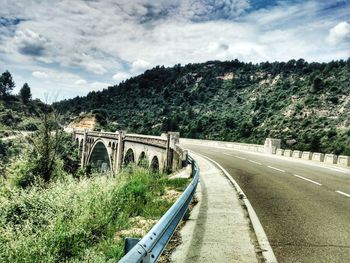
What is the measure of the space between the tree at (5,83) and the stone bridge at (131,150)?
240 ft

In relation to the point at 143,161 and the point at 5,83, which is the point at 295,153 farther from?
the point at 5,83

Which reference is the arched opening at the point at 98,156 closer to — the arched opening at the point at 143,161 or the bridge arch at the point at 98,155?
the bridge arch at the point at 98,155

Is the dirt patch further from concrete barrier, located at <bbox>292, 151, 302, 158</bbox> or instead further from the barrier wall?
concrete barrier, located at <bbox>292, 151, 302, 158</bbox>

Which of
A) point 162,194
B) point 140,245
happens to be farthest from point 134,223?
point 140,245

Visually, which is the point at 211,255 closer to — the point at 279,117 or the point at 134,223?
the point at 134,223

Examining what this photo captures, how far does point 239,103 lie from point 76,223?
94.3 meters

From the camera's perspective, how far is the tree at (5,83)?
14212cm

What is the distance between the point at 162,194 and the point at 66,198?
3.12 metres

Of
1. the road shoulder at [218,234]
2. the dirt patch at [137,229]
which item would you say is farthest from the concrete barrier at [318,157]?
the dirt patch at [137,229]

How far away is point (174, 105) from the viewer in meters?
118

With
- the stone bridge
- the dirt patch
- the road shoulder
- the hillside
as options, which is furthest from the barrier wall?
the dirt patch

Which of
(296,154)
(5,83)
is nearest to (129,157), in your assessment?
(296,154)

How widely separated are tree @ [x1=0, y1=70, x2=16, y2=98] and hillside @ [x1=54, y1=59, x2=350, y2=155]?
30315 mm

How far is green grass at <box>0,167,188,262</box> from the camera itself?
16.6 ft
